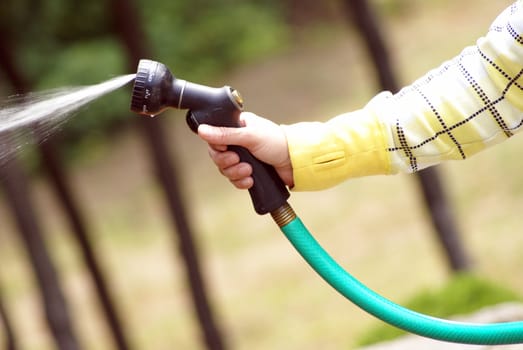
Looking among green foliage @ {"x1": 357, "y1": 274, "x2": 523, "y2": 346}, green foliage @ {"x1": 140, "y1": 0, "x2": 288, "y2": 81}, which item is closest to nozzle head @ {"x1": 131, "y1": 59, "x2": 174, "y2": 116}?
green foliage @ {"x1": 357, "y1": 274, "x2": 523, "y2": 346}

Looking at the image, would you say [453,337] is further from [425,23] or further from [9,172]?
[425,23]

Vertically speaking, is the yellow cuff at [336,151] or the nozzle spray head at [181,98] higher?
the nozzle spray head at [181,98]

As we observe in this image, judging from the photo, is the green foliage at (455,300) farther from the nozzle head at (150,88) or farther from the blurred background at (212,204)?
the nozzle head at (150,88)

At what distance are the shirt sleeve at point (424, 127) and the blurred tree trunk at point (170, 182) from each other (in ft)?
12.3

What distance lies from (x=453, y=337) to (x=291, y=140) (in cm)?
49

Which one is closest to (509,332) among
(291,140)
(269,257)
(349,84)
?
(291,140)

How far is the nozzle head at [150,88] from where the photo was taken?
1515mm

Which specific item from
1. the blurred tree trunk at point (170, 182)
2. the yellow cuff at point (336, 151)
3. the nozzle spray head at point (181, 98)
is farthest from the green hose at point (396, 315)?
the blurred tree trunk at point (170, 182)

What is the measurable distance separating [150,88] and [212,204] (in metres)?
11.0

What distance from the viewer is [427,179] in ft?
17.7

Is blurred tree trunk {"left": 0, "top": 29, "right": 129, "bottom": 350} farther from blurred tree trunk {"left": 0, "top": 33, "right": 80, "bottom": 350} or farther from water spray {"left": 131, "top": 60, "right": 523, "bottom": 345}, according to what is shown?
water spray {"left": 131, "top": 60, "right": 523, "bottom": 345}

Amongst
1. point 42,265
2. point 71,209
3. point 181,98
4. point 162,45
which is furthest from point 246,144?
point 162,45

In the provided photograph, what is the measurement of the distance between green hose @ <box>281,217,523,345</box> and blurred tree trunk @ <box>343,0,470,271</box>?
354 cm

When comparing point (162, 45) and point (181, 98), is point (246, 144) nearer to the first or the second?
point (181, 98)
